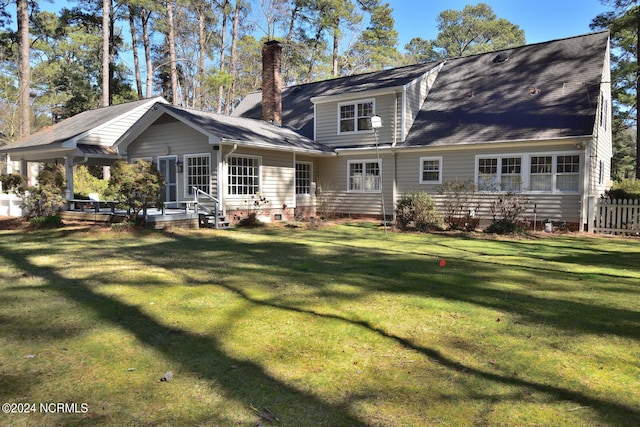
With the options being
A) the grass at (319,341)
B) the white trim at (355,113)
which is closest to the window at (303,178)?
the white trim at (355,113)

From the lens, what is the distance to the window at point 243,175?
576 inches

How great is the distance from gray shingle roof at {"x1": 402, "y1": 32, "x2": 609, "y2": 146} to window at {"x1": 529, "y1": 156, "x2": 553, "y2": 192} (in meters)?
0.90

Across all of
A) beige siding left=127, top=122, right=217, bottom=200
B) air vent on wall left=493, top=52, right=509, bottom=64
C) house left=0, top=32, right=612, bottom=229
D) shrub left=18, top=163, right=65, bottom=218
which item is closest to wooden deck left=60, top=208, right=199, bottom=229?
shrub left=18, top=163, right=65, bottom=218

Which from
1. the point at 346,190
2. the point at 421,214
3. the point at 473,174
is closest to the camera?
the point at 421,214

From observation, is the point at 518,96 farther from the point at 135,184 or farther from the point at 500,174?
the point at 135,184

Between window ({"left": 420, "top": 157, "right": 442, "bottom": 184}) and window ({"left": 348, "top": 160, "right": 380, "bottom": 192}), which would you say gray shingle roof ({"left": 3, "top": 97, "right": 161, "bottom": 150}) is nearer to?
window ({"left": 348, "top": 160, "right": 380, "bottom": 192})

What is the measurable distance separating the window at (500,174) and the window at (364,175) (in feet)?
13.9

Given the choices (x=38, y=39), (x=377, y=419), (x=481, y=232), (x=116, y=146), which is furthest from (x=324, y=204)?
(x=38, y=39)

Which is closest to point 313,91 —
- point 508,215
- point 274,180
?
point 274,180

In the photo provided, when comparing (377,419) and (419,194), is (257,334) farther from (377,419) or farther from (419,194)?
(419,194)

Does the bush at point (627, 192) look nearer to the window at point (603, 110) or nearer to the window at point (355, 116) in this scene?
the window at point (603, 110)

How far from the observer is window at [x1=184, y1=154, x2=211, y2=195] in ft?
48.4

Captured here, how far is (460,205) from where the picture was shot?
1423cm

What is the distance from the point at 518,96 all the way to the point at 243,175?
437 inches
